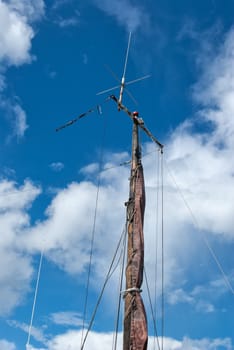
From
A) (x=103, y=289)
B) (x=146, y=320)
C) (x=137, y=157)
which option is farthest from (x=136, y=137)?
(x=146, y=320)

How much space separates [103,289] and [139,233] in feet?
8.42

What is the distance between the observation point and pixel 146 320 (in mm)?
14258

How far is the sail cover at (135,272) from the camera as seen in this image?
13844mm

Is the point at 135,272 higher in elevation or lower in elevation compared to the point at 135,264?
lower

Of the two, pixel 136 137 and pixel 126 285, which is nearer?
pixel 126 285

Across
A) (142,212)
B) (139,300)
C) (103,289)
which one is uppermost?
(142,212)

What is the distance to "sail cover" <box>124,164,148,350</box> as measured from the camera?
45.4ft

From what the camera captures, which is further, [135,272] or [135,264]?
[135,264]

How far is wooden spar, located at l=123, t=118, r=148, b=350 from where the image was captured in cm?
1387

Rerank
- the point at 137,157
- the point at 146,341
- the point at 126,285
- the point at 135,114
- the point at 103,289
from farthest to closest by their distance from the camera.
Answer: the point at 135,114 < the point at 137,157 < the point at 103,289 < the point at 126,285 < the point at 146,341

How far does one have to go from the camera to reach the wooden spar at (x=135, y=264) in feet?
45.5

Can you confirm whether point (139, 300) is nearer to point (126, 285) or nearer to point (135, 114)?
point (126, 285)

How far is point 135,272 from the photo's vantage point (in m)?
15.0

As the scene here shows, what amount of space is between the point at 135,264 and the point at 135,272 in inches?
11.7
